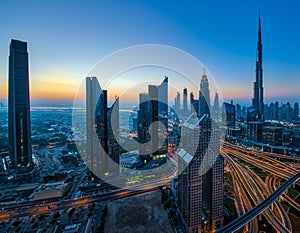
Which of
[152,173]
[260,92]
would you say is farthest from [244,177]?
[260,92]

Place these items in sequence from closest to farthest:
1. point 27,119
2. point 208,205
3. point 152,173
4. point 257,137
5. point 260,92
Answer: point 208,205 < point 152,173 < point 27,119 < point 257,137 < point 260,92

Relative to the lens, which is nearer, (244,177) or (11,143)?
(244,177)

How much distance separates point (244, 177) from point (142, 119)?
4.19 meters

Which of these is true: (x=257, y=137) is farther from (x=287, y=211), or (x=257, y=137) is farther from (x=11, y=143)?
(x=11, y=143)

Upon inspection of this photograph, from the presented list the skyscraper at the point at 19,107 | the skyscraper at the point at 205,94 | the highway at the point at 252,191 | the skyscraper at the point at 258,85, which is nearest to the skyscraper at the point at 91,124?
the skyscraper at the point at 205,94

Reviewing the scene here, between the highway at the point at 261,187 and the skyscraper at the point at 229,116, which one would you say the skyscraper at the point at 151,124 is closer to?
the highway at the point at 261,187

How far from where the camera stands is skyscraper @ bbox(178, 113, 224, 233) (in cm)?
298

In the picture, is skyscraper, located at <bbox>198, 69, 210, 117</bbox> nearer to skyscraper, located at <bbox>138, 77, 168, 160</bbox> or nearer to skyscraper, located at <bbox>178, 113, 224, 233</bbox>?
skyscraper, located at <bbox>178, 113, 224, 233</bbox>

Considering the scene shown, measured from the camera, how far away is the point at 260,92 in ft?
56.2

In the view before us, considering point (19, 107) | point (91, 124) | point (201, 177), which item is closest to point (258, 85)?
point (201, 177)

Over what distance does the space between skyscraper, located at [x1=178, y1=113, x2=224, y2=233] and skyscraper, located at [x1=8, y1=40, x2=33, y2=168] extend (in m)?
6.08

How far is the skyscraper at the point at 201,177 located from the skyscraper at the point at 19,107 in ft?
19.9

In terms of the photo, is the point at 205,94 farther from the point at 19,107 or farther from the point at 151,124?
the point at 19,107

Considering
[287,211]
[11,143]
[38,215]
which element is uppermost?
[11,143]
